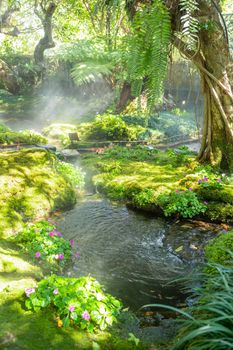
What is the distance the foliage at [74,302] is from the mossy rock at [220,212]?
2.79 meters

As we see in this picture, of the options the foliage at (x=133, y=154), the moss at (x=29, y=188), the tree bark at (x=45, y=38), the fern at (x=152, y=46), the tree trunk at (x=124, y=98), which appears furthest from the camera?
the tree bark at (x=45, y=38)

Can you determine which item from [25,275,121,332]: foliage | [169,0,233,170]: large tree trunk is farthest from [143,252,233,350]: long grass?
[169,0,233,170]: large tree trunk

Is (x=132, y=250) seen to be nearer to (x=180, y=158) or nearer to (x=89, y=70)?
(x=180, y=158)

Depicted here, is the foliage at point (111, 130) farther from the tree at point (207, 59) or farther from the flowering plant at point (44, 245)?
the flowering plant at point (44, 245)

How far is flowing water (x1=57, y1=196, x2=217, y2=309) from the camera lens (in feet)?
11.2

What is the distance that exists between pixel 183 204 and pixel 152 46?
2.56 meters

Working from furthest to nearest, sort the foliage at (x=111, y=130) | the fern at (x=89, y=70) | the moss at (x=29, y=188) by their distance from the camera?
1. the foliage at (x=111, y=130)
2. the fern at (x=89, y=70)
3. the moss at (x=29, y=188)

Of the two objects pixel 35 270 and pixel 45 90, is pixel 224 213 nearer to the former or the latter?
pixel 35 270

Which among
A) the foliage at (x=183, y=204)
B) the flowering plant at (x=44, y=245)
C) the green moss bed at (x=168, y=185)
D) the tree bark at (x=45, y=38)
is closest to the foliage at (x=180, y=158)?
the green moss bed at (x=168, y=185)

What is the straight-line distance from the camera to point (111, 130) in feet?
36.6

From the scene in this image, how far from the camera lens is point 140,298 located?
3232 mm

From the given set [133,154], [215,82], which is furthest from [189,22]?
[133,154]

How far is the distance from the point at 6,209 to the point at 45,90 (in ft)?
52.2

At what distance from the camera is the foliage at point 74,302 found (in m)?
2.31
